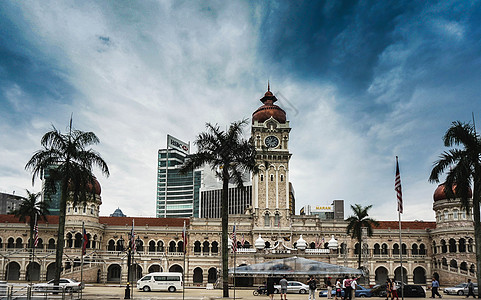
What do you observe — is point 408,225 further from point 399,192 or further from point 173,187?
point 173,187

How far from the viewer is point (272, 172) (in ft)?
246

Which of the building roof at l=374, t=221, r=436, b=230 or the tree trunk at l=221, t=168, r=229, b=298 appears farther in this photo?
the building roof at l=374, t=221, r=436, b=230

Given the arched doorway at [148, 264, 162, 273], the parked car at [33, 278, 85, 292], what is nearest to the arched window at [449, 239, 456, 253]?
the arched doorway at [148, 264, 162, 273]

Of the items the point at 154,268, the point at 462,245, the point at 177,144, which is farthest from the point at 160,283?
the point at 177,144

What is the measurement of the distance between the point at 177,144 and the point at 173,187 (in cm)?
1768

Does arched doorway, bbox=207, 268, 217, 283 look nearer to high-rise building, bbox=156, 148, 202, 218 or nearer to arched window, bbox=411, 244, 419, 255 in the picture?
arched window, bbox=411, 244, 419, 255

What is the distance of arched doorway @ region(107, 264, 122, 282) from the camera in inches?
2822

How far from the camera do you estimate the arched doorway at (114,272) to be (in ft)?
235

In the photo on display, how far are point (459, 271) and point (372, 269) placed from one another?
12528mm

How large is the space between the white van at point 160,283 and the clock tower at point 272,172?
24.5 metres

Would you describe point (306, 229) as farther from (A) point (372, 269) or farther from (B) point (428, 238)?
(B) point (428, 238)

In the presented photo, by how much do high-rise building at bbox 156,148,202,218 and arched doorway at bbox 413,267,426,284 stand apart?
110 metres

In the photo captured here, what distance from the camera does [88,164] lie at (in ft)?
121

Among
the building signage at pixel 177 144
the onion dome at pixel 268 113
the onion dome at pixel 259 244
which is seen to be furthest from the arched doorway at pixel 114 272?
the building signage at pixel 177 144
